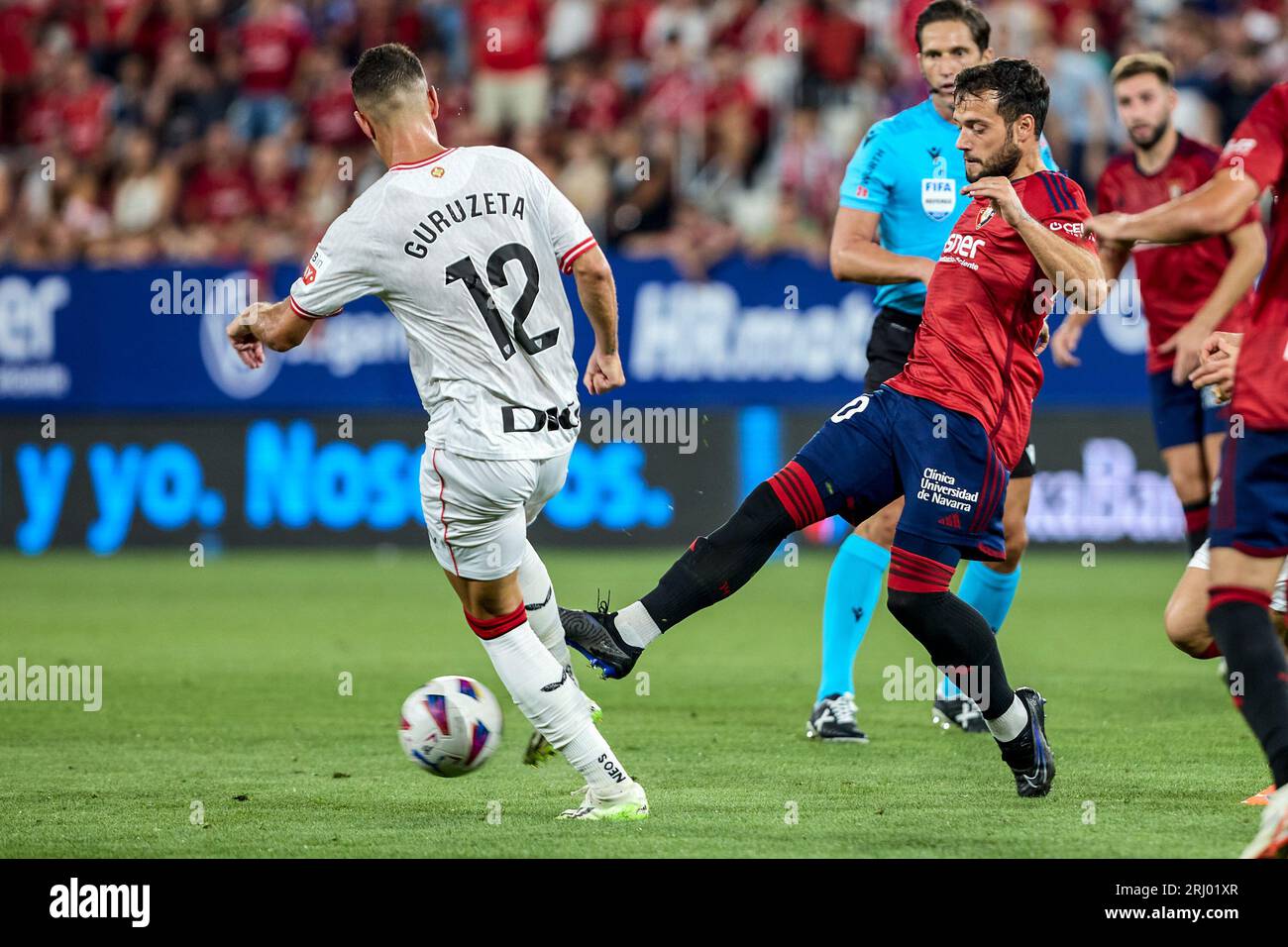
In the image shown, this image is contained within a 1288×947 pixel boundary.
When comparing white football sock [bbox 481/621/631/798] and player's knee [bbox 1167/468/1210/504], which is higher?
player's knee [bbox 1167/468/1210/504]

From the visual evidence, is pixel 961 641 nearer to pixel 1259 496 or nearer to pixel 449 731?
pixel 1259 496

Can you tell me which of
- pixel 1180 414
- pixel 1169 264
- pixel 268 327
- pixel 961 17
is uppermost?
pixel 961 17

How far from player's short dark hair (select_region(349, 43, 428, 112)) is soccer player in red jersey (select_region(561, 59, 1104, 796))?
1763 mm

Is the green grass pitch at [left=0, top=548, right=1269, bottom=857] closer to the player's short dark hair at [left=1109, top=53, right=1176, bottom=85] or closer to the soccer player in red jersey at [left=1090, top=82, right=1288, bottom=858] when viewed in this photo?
the soccer player in red jersey at [left=1090, top=82, right=1288, bottom=858]

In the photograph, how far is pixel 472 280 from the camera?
579 centimetres

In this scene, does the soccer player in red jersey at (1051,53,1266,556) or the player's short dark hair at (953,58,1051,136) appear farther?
the soccer player in red jersey at (1051,53,1266,556)

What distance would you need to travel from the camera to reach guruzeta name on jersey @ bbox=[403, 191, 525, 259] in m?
5.74

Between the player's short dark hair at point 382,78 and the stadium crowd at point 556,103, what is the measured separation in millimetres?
9668

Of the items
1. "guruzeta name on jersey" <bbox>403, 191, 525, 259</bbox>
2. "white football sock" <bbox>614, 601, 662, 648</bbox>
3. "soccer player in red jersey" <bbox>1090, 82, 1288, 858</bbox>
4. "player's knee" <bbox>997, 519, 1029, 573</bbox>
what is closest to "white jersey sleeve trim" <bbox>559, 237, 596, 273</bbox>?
"guruzeta name on jersey" <bbox>403, 191, 525, 259</bbox>

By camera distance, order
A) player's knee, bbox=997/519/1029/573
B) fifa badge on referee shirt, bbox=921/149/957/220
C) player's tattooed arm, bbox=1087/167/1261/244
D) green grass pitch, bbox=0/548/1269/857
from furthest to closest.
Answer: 1. player's knee, bbox=997/519/1029/573
2. fifa badge on referee shirt, bbox=921/149/957/220
3. green grass pitch, bbox=0/548/1269/857
4. player's tattooed arm, bbox=1087/167/1261/244

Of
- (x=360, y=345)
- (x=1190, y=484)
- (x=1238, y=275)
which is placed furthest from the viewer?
(x=360, y=345)

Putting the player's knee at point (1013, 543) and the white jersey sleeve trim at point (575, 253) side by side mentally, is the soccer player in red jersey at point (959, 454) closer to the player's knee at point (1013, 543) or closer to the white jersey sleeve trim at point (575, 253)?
the white jersey sleeve trim at point (575, 253)

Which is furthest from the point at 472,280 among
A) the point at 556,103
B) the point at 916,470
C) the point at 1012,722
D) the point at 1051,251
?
the point at 556,103

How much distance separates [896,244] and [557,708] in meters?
2.89
